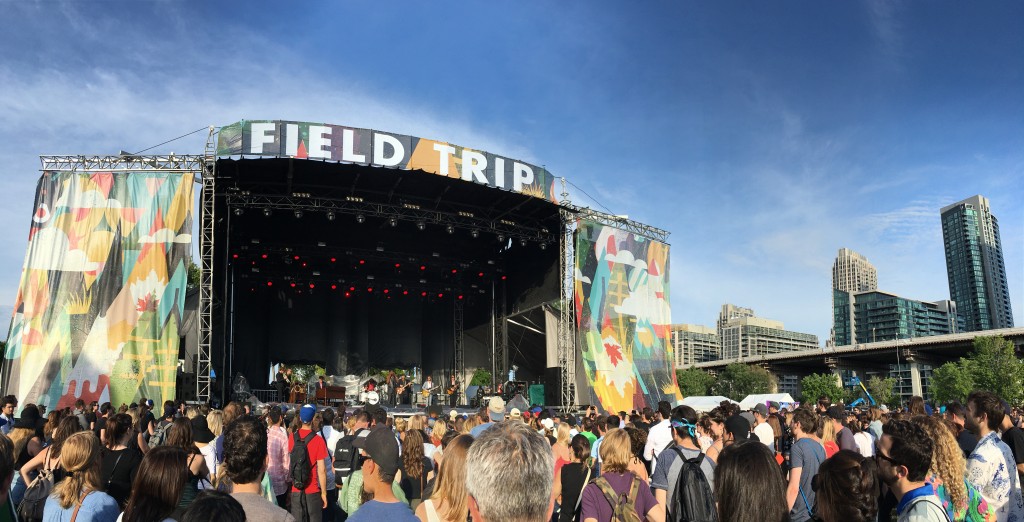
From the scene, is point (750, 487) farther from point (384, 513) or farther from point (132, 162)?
point (132, 162)

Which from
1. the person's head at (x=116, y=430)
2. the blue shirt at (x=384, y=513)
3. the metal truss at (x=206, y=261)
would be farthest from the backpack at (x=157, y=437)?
the metal truss at (x=206, y=261)

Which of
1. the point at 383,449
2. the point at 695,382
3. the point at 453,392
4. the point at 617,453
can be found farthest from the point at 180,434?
the point at 695,382

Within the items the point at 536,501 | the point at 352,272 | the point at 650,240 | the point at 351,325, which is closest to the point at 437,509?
the point at 536,501

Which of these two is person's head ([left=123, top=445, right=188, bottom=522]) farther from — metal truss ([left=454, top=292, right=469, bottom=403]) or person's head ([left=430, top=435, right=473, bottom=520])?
metal truss ([left=454, top=292, right=469, bottom=403])

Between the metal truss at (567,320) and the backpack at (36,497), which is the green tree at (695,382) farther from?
the backpack at (36,497)

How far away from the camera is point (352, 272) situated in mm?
30688

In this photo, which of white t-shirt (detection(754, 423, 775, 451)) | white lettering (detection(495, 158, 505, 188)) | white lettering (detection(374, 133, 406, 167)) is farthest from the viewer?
white lettering (detection(495, 158, 505, 188))

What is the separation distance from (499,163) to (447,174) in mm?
2000

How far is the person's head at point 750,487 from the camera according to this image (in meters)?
2.81

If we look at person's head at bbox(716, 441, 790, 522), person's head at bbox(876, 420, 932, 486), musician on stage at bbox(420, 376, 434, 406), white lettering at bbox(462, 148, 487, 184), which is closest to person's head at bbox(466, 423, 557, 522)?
person's head at bbox(716, 441, 790, 522)

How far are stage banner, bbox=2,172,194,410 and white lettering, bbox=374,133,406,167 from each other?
5.57 metres

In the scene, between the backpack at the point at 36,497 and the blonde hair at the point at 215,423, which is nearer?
the backpack at the point at 36,497

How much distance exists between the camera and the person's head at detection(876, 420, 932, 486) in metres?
3.17

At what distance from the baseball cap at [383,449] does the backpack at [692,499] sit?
5.89ft
